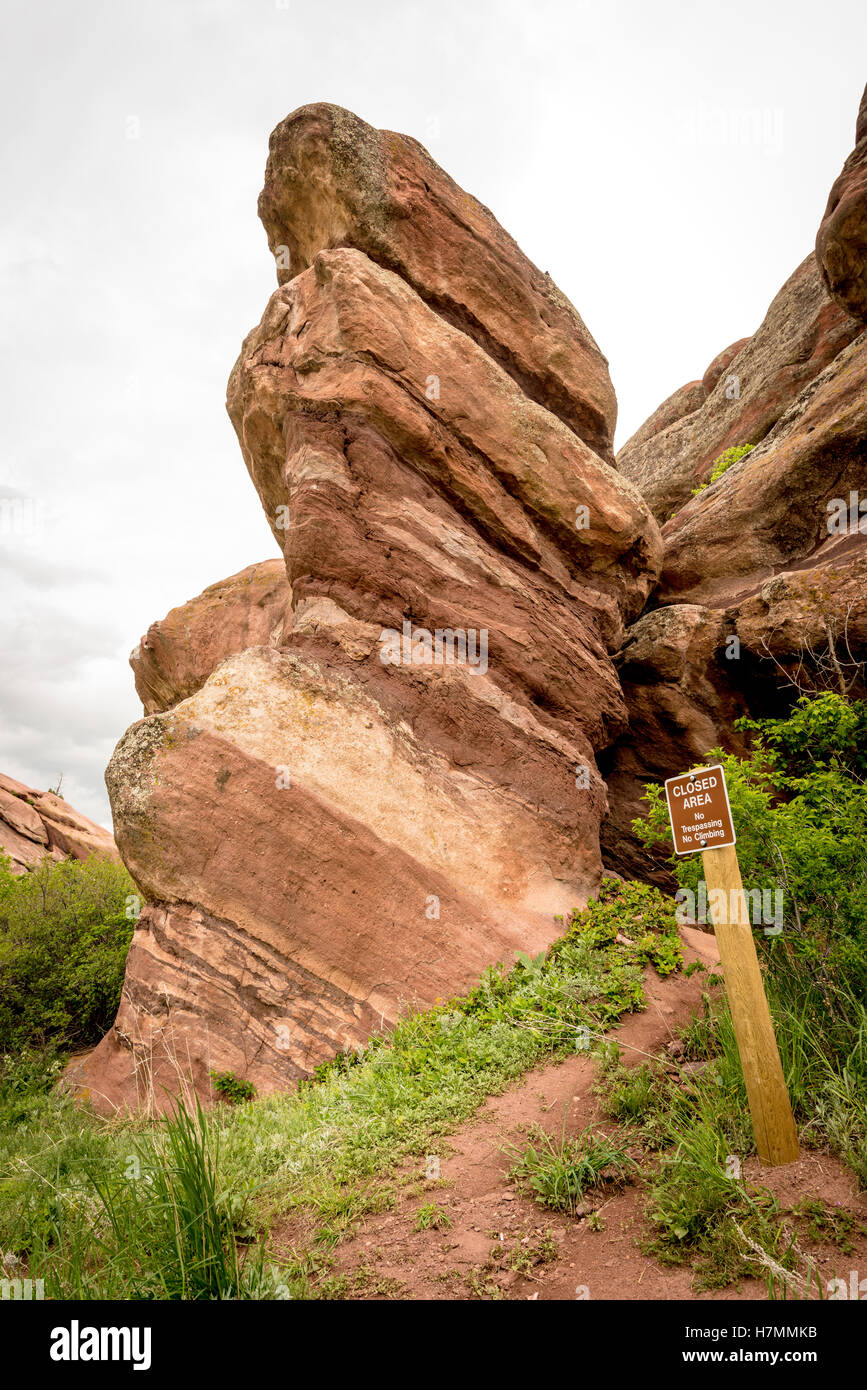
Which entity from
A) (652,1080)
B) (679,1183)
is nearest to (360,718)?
(652,1080)

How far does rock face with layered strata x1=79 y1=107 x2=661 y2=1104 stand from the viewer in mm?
8305

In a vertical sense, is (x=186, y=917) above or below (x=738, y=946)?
above

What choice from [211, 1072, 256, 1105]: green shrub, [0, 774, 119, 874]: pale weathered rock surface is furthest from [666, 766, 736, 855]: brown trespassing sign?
[0, 774, 119, 874]: pale weathered rock surface

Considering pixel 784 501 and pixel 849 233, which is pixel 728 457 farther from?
pixel 849 233

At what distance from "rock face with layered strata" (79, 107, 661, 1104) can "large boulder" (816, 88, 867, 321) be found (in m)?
4.15

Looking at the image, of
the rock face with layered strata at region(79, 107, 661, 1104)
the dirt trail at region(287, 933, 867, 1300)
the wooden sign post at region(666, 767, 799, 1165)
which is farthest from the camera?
the rock face with layered strata at region(79, 107, 661, 1104)

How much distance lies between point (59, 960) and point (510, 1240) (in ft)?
34.4

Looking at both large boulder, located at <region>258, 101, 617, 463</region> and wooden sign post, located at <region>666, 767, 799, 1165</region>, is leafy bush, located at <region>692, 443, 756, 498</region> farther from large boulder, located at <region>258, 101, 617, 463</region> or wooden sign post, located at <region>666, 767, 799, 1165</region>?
wooden sign post, located at <region>666, 767, 799, 1165</region>

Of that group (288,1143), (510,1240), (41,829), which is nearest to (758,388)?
(288,1143)

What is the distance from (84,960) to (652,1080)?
10.1 m

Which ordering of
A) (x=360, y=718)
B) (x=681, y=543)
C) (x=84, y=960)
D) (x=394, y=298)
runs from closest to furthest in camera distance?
(x=360, y=718)
(x=394, y=298)
(x=84, y=960)
(x=681, y=543)

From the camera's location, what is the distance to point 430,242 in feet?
41.5

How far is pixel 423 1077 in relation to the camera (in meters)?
6.61
